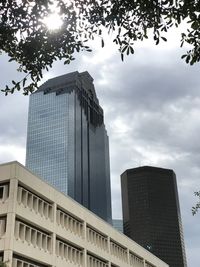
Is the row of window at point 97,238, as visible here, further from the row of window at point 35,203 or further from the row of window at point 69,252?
the row of window at point 35,203

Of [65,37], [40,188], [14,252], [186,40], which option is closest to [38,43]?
[65,37]

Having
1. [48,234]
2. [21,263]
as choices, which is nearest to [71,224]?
[48,234]

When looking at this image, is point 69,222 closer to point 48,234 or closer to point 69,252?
point 69,252

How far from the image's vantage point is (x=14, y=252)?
148ft

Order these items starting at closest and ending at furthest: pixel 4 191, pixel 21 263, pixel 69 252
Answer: pixel 21 263 → pixel 4 191 → pixel 69 252

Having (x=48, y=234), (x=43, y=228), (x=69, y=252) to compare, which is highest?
(x=43, y=228)

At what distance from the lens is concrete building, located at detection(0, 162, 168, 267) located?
4591cm

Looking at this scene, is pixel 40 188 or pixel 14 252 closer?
pixel 14 252

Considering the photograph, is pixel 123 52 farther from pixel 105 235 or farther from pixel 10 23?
pixel 105 235

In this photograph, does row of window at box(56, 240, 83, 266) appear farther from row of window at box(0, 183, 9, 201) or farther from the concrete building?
row of window at box(0, 183, 9, 201)

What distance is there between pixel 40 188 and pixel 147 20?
43.6 metres

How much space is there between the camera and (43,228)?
168ft

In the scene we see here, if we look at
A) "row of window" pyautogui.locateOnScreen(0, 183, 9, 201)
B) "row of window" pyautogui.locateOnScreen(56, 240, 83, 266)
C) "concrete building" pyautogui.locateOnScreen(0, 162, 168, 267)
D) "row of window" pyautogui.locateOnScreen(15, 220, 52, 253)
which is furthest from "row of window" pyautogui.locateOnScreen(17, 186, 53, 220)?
A: "row of window" pyautogui.locateOnScreen(56, 240, 83, 266)

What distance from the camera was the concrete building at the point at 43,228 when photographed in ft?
151
